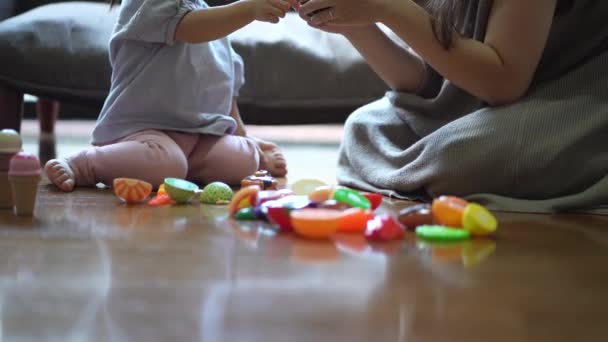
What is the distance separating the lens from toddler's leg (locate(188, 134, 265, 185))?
51.2 inches

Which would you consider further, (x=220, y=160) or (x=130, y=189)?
(x=220, y=160)

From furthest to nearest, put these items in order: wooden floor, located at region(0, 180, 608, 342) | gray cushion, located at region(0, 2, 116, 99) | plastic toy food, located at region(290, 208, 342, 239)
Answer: gray cushion, located at region(0, 2, 116, 99) < plastic toy food, located at region(290, 208, 342, 239) < wooden floor, located at region(0, 180, 608, 342)

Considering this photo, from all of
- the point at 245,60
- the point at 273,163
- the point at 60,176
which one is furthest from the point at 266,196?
the point at 245,60

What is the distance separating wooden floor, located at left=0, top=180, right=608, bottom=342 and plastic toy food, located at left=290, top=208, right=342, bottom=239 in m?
0.02

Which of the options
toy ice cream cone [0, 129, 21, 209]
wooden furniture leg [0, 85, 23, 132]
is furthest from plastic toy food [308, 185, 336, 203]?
wooden furniture leg [0, 85, 23, 132]

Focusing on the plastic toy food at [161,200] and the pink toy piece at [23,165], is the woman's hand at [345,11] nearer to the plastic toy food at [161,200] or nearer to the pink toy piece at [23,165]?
the plastic toy food at [161,200]

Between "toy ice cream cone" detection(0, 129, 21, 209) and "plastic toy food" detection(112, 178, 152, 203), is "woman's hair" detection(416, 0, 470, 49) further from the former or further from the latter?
"toy ice cream cone" detection(0, 129, 21, 209)

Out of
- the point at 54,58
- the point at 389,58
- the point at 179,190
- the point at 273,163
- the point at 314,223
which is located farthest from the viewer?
the point at 54,58

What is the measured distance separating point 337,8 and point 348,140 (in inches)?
13.3

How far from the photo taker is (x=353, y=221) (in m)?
0.88

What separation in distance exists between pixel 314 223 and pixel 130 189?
0.33 metres

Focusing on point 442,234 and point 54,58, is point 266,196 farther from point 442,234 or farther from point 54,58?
point 54,58

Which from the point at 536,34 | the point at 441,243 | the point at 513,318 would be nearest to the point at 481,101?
the point at 536,34

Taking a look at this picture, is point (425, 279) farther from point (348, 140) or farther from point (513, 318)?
point (348, 140)
